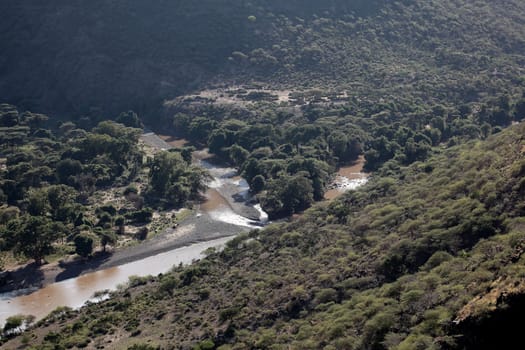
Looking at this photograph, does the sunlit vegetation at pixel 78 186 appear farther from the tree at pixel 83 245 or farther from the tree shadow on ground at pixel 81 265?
the tree shadow on ground at pixel 81 265

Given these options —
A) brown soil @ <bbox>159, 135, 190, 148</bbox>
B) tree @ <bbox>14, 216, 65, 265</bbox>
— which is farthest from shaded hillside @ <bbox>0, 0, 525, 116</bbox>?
tree @ <bbox>14, 216, 65, 265</bbox>

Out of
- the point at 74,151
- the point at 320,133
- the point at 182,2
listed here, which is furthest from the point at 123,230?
the point at 182,2

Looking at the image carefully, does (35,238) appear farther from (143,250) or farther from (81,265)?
(143,250)

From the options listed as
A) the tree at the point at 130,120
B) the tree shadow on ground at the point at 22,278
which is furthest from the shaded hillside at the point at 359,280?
the tree at the point at 130,120

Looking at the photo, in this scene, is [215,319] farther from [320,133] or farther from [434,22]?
[434,22]

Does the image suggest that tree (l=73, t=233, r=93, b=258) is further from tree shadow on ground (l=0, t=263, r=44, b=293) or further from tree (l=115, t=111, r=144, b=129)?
tree (l=115, t=111, r=144, b=129)
